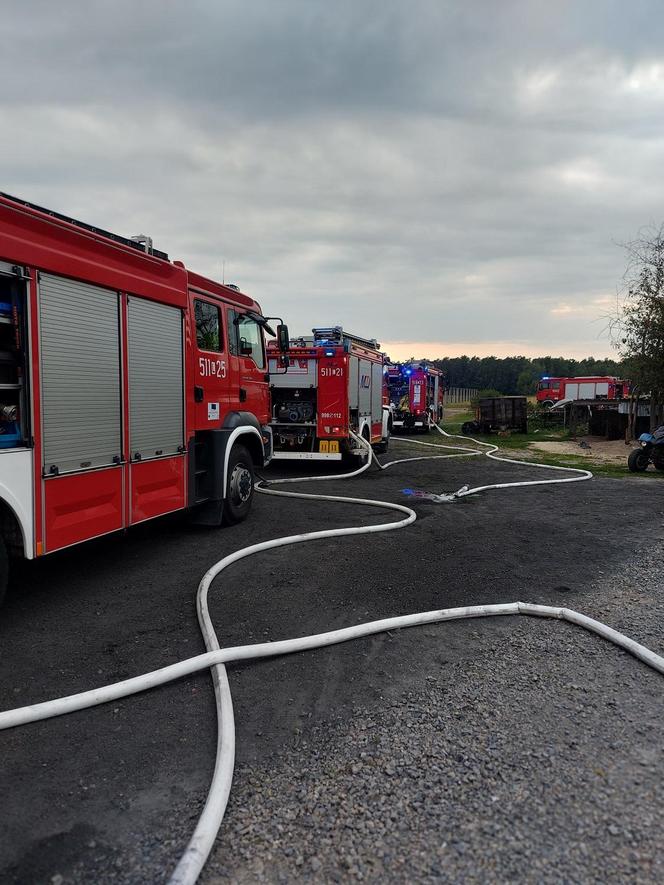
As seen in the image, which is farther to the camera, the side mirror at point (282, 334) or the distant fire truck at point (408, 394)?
the distant fire truck at point (408, 394)

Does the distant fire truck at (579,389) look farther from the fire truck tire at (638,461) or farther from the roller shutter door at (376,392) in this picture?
the roller shutter door at (376,392)

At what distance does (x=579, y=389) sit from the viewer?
1454 inches

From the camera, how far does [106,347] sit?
4.89 meters

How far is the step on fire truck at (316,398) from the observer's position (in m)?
11.9

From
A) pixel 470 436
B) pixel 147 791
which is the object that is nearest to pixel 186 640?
pixel 147 791

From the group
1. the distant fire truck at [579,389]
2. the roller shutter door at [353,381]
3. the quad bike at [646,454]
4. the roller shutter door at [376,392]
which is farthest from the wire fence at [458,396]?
the roller shutter door at [353,381]

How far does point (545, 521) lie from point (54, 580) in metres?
5.77

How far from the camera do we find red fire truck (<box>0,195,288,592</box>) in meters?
4.07

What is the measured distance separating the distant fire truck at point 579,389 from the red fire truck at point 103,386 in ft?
101

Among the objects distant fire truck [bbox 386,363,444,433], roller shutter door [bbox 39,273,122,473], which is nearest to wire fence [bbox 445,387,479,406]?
distant fire truck [bbox 386,363,444,433]

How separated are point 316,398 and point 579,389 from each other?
2953 cm

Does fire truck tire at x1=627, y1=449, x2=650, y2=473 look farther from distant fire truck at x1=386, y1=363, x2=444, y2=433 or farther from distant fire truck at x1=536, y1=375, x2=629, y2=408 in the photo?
distant fire truck at x1=536, y1=375, x2=629, y2=408

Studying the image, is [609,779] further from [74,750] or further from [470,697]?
[74,750]

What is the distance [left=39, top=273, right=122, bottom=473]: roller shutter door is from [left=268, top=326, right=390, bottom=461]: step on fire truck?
6.81 meters
